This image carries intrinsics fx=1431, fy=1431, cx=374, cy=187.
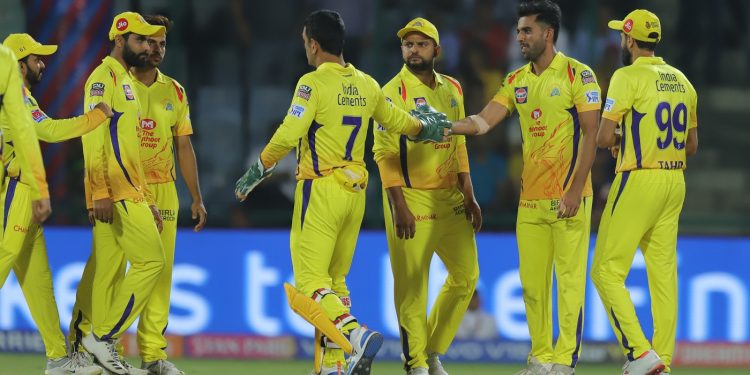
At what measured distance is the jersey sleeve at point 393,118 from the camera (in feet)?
29.9

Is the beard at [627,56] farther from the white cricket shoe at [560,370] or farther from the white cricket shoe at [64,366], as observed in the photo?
the white cricket shoe at [64,366]

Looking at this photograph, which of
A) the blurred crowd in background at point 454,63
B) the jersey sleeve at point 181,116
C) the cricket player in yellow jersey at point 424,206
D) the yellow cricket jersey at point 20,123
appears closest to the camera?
the yellow cricket jersey at point 20,123

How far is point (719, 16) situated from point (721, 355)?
3757 millimetres

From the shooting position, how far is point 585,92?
30.5 ft

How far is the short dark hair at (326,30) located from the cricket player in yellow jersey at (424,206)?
2.20ft

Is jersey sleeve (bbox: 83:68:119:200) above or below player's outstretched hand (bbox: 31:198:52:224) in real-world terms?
above

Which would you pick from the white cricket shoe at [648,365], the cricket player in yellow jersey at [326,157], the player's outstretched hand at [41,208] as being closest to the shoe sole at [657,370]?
the white cricket shoe at [648,365]

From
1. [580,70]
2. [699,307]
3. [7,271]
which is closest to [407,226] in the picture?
[580,70]

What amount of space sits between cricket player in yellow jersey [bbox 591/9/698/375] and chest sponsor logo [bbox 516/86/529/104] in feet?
1.79

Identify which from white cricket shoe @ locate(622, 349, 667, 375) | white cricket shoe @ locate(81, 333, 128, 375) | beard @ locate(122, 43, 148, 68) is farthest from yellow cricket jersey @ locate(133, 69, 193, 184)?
white cricket shoe @ locate(622, 349, 667, 375)

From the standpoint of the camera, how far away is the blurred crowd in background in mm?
13375

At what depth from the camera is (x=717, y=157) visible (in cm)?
1396

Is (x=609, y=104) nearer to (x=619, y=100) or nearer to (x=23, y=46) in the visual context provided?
(x=619, y=100)

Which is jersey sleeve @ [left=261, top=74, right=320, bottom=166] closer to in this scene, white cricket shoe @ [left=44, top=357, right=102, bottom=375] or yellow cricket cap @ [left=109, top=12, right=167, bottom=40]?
yellow cricket cap @ [left=109, top=12, right=167, bottom=40]
